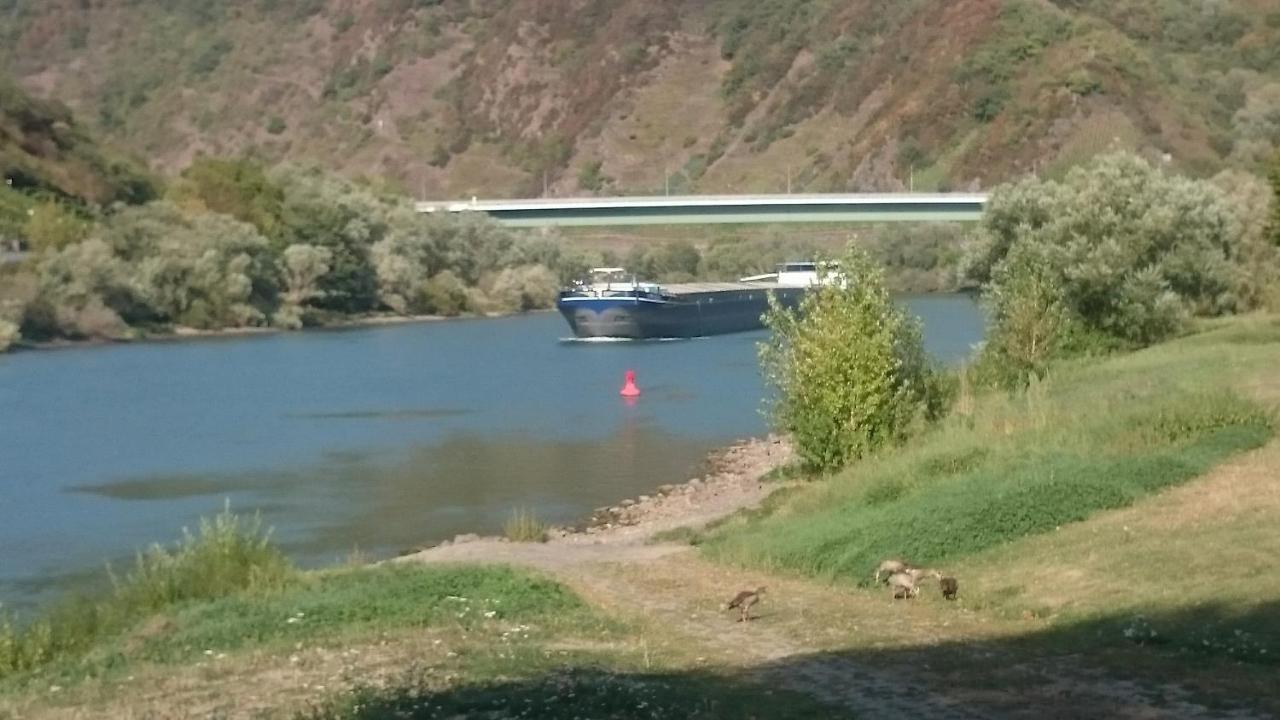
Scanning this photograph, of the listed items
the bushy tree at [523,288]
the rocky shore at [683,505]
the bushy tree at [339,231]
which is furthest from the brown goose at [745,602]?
the bushy tree at [523,288]

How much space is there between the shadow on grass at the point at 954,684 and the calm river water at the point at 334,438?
13.4 meters

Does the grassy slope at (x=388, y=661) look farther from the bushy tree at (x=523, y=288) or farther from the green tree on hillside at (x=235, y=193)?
the bushy tree at (x=523, y=288)

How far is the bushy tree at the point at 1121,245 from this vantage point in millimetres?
39719

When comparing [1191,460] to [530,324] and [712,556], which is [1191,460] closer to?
[712,556]

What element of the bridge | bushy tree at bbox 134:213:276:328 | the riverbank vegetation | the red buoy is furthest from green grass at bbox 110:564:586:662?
the bridge

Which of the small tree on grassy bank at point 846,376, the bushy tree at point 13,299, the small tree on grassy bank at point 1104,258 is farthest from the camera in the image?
the bushy tree at point 13,299

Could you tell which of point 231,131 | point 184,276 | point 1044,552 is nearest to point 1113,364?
point 1044,552

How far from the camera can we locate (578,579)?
19.3 metres

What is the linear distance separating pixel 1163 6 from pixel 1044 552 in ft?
427

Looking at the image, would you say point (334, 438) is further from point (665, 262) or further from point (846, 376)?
point (665, 262)

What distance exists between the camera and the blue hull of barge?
3147 inches

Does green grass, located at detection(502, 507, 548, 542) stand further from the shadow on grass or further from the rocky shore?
the shadow on grass

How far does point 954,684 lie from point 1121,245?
2940cm

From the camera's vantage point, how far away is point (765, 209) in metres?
94.6
